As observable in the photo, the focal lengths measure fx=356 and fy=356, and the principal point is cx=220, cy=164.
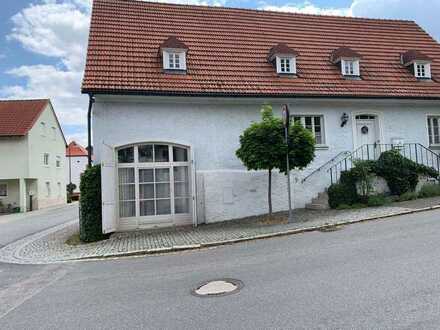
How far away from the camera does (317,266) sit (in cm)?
642

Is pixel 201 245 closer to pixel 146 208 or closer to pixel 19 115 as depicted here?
pixel 146 208

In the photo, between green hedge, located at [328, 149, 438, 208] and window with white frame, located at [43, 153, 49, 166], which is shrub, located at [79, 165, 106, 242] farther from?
window with white frame, located at [43, 153, 49, 166]

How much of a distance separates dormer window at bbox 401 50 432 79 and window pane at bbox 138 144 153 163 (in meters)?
13.0

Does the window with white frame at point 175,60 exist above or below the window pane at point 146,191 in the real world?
above

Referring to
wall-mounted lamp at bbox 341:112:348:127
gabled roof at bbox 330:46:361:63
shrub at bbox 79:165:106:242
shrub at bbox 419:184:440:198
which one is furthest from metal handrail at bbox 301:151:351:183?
shrub at bbox 79:165:106:242

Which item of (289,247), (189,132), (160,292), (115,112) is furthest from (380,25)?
(160,292)

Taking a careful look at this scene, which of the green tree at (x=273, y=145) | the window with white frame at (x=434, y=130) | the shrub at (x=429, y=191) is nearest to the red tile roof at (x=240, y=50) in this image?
the window with white frame at (x=434, y=130)

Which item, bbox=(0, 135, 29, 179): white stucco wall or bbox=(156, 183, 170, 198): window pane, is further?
bbox=(0, 135, 29, 179): white stucco wall

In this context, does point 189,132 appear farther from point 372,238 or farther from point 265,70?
point 372,238

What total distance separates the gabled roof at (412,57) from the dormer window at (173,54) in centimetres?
1095

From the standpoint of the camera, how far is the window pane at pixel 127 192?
41.3 ft

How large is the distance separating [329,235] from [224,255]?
2.89 meters

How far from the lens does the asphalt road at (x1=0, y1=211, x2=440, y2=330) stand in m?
4.37

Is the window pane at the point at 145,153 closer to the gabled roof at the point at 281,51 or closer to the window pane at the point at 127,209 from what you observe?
the window pane at the point at 127,209
